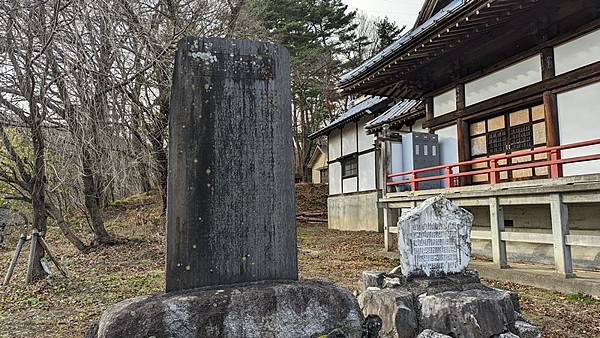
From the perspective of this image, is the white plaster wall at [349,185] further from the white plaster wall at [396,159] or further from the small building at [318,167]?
the small building at [318,167]

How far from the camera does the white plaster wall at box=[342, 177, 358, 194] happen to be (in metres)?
19.3

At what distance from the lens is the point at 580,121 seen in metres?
8.12

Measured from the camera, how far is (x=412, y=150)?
1134 centimetres

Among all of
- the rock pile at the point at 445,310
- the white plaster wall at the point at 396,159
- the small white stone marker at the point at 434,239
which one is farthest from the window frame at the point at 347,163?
the rock pile at the point at 445,310

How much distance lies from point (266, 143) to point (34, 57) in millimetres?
5281

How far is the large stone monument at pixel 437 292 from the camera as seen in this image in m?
4.05

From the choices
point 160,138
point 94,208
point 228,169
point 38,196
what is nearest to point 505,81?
point 160,138

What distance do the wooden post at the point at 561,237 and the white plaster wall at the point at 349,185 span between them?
11985 millimetres

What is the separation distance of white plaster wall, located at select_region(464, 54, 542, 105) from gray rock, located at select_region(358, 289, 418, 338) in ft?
22.0

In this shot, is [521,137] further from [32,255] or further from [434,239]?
[32,255]

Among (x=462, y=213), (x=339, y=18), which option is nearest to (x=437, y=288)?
(x=462, y=213)

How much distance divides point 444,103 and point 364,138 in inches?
276

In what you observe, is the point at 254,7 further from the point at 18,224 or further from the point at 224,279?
the point at 224,279

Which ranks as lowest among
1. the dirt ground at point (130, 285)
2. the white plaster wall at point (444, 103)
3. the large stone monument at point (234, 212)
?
the dirt ground at point (130, 285)
